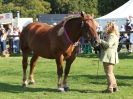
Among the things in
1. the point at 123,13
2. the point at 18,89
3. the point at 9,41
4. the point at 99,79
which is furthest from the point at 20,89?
the point at 123,13

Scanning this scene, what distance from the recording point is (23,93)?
1153 centimetres

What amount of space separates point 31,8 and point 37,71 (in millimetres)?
72185

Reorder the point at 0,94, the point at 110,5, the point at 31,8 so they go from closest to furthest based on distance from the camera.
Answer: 1. the point at 0,94
2. the point at 110,5
3. the point at 31,8

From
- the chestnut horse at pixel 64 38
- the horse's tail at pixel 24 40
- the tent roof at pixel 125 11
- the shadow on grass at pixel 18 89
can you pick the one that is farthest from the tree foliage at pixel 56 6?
the chestnut horse at pixel 64 38

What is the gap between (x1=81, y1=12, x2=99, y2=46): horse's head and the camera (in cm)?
1101

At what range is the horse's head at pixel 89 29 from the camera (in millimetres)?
11008

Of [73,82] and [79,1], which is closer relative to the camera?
[73,82]

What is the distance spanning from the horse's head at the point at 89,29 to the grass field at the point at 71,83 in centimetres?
138

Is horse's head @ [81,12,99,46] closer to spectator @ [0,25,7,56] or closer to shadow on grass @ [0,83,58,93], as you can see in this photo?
shadow on grass @ [0,83,58,93]

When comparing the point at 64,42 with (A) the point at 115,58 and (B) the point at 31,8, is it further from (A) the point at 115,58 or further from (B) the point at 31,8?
(B) the point at 31,8

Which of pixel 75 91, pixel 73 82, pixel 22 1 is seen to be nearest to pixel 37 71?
pixel 73 82

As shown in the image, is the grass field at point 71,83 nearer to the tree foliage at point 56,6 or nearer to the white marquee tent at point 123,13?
the white marquee tent at point 123,13

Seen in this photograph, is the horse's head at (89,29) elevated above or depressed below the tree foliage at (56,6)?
above

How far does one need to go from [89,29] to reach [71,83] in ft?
9.71
